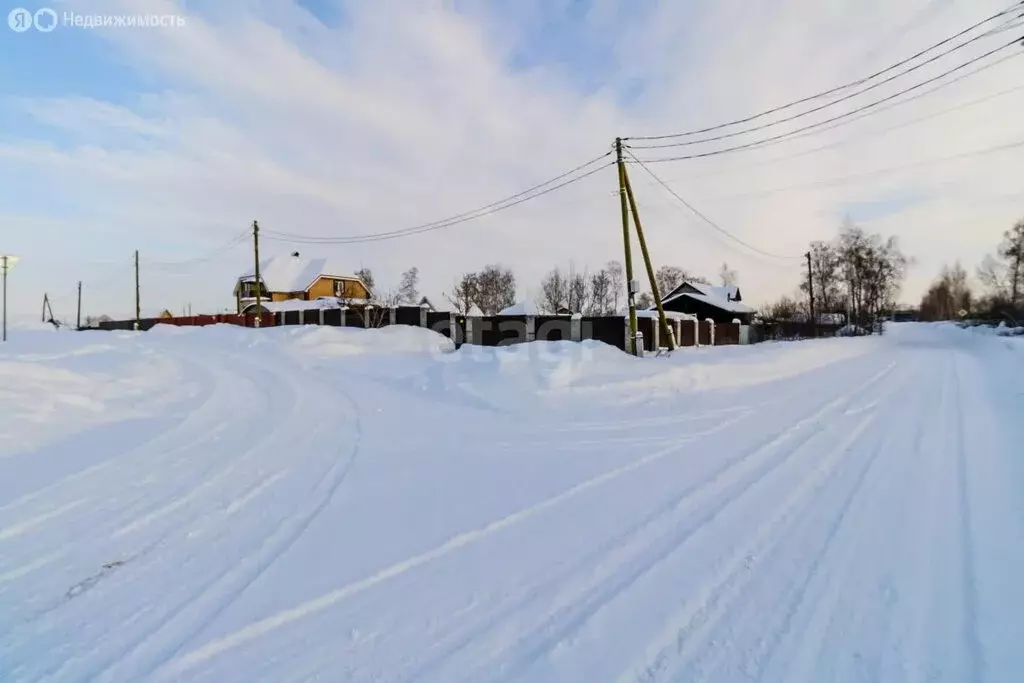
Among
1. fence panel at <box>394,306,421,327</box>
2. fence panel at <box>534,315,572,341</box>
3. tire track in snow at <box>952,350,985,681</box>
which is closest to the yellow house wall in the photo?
fence panel at <box>394,306,421,327</box>

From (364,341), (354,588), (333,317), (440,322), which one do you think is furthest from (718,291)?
(354,588)

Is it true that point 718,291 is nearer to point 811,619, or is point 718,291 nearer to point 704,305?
point 704,305

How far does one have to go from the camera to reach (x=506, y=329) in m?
25.5

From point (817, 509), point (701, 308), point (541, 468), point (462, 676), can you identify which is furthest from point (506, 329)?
point (701, 308)

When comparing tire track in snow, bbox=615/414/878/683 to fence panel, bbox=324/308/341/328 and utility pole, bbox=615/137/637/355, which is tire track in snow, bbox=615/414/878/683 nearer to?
utility pole, bbox=615/137/637/355

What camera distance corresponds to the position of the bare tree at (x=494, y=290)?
5794 cm

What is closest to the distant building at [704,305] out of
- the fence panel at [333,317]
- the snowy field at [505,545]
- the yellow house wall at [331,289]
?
the fence panel at [333,317]

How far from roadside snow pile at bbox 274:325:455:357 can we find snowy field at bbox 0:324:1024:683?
1096 cm

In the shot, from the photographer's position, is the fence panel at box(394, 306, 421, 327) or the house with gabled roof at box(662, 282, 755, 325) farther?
the house with gabled roof at box(662, 282, 755, 325)

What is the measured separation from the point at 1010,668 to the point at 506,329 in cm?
2322

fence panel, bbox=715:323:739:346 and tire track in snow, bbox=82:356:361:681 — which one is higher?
fence panel, bbox=715:323:739:346

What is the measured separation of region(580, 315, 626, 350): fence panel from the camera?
23.3m

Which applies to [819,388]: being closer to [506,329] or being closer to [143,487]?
[143,487]

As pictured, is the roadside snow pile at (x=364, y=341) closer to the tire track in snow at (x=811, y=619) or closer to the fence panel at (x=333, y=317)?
the fence panel at (x=333, y=317)
